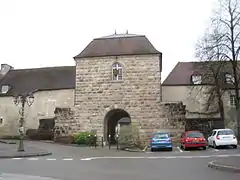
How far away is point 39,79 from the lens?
56156 mm

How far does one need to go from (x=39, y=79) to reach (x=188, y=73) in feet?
70.0

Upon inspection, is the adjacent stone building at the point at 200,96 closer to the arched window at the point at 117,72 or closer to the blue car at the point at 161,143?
the arched window at the point at 117,72

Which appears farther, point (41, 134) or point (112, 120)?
point (41, 134)

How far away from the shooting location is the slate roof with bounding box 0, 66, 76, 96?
53016 mm

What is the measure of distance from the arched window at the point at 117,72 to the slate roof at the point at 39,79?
10738mm

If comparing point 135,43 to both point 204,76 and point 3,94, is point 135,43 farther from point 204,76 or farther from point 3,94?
point 3,94

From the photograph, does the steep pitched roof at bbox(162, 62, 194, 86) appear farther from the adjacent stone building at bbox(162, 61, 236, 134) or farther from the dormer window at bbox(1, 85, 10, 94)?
the dormer window at bbox(1, 85, 10, 94)

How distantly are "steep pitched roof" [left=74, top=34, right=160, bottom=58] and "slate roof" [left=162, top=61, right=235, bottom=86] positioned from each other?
6093mm

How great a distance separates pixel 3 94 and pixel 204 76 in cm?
2842

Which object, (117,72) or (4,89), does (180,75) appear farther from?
(4,89)

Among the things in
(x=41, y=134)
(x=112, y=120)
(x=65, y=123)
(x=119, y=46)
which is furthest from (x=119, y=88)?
(x=41, y=134)

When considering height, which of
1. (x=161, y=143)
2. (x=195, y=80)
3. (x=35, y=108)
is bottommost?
(x=161, y=143)

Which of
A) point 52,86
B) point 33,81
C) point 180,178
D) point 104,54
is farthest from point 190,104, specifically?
point 180,178

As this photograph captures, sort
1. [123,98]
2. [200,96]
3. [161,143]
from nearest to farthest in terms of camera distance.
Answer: [161,143], [123,98], [200,96]
